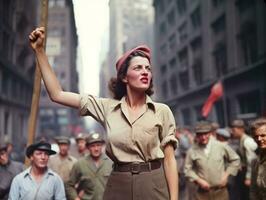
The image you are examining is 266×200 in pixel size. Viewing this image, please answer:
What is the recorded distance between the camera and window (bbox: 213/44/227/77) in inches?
883

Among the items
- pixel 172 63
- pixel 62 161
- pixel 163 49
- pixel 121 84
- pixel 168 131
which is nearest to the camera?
pixel 168 131

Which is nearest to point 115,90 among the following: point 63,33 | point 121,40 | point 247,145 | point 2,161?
point 2,161

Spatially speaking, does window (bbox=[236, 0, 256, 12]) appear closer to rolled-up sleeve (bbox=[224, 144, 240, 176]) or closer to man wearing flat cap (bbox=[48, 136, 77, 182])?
rolled-up sleeve (bbox=[224, 144, 240, 176])

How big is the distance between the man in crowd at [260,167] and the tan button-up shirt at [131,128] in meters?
2.10

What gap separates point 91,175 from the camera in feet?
16.4

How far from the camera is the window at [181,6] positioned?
31.7m

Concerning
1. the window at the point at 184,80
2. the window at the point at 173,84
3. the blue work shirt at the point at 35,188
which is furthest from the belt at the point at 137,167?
the window at the point at 173,84

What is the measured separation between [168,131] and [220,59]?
72.5 ft

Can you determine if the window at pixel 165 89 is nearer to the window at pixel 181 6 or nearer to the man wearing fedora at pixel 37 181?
the window at pixel 181 6

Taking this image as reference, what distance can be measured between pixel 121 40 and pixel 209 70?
72614 mm

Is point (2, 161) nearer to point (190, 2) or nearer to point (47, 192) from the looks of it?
point (47, 192)

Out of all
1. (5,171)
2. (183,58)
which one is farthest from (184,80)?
(5,171)

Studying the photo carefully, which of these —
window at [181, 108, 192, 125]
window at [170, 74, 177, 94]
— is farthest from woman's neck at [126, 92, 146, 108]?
window at [170, 74, 177, 94]

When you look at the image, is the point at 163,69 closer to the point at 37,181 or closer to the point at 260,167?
the point at 260,167
